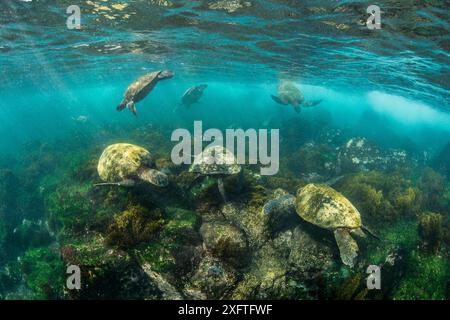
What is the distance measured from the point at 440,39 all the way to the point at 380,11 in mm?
3888

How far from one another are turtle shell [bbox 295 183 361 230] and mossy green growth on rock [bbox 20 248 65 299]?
618 cm

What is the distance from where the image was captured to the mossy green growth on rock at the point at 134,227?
7234 millimetres

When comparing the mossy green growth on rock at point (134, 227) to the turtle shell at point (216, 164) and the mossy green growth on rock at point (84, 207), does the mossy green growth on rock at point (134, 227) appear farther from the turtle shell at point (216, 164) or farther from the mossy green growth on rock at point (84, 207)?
the turtle shell at point (216, 164)

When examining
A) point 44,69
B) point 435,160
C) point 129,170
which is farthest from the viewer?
point 44,69

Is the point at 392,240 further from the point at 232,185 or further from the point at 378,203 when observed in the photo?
the point at 232,185

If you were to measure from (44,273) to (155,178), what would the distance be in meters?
4.11

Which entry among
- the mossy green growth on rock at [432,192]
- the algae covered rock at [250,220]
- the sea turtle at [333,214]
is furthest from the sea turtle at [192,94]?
the mossy green growth on rock at [432,192]

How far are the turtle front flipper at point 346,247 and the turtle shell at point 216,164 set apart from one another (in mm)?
3494

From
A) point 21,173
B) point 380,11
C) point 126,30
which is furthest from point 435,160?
point 21,173

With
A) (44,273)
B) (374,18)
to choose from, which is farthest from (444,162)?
(44,273)

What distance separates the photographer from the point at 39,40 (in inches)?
730

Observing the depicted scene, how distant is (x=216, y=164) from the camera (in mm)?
9133
